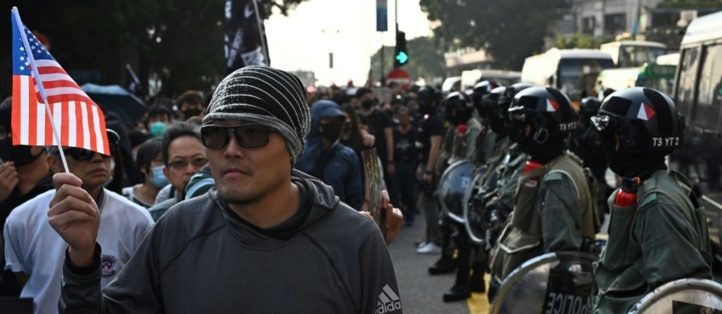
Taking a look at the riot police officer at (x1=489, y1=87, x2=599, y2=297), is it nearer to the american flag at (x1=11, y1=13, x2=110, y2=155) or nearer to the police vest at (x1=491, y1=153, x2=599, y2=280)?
the police vest at (x1=491, y1=153, x2=599, y2=280)

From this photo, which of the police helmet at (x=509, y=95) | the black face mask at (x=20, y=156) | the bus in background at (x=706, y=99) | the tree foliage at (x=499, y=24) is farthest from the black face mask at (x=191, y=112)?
the tree foliage at (x=499, y=24)

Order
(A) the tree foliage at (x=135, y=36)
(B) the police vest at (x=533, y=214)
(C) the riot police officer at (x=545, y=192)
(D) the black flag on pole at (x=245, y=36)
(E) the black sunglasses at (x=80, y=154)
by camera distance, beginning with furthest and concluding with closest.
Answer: (A) the tree foliage at (x=135, y=36), (D) the black flag on pole at (x=245, y=36), (B) the police vest at (x=533, y=214), (C) the riot police officer at (x=545, y=192), (E) the black sunglasses at (x=80, y=154)

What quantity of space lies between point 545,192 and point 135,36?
28891mm

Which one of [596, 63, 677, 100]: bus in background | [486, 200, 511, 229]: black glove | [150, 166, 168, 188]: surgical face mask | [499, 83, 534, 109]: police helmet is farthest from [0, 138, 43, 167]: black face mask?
[596, 63, 677, 100]: bus in background

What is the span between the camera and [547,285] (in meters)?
6.22

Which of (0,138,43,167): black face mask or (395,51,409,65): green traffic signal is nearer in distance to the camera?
(0,138,43,167): black face mask

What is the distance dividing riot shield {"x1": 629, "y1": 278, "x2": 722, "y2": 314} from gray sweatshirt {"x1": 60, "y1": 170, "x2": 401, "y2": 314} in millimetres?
1695

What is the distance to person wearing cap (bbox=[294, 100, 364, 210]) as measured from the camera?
8469 mm

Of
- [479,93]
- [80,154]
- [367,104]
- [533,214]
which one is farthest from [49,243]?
[367,104]

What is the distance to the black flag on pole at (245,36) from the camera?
1064cm

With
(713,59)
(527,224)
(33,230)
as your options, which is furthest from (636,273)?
(713,59)

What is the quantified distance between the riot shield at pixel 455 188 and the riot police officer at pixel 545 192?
11.6ft

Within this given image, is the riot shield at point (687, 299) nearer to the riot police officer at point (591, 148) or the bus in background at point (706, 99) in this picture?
the bus in background at point (706, 99)

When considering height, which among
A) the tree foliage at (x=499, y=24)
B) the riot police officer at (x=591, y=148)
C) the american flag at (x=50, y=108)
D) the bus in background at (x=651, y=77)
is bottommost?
the tree foliage at (x=499, y=24)
